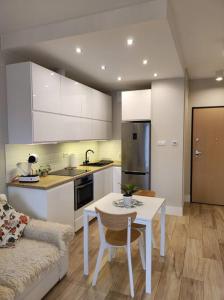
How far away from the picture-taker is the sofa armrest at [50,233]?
7.07 feet

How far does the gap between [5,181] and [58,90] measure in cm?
139

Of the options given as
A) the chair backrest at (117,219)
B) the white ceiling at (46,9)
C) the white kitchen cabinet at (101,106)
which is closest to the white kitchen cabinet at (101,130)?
the white kitchen cabinet at (101,106)

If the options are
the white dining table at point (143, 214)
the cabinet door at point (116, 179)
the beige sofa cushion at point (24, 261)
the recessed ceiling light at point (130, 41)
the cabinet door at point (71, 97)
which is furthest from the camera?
the cabinet door at point (116, 179)

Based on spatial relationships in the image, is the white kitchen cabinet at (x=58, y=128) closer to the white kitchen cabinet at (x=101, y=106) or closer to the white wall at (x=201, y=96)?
the white kitchen cabinet at (x=101, y=106)

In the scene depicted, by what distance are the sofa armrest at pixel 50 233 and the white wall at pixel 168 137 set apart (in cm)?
237

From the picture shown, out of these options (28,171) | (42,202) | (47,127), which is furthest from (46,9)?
(42,202)

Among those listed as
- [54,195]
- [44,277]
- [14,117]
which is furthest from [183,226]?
[14,117]

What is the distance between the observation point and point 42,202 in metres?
2.67

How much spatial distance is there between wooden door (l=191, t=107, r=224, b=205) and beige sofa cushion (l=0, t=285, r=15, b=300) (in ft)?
13.9

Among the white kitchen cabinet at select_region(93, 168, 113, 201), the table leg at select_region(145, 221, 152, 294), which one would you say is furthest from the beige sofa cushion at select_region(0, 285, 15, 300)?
the white kitchen cabinet at select_region(93, 168, 113, 201)

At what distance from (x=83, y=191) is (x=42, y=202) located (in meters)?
0.93

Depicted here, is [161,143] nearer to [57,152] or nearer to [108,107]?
[108,107]

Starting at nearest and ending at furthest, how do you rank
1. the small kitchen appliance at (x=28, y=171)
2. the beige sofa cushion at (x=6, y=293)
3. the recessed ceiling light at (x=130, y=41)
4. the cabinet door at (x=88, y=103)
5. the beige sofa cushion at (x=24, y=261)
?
the beige sofa cushion at (x=6, y=293) → the beige sofa cushion at (x=24, y=261) → the recessed ceiling light at (x=130, y=41) → the small kitchen appliance at (x=28, y=171) → the cabinet door at (x=88, y=103)

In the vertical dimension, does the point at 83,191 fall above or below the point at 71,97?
below
